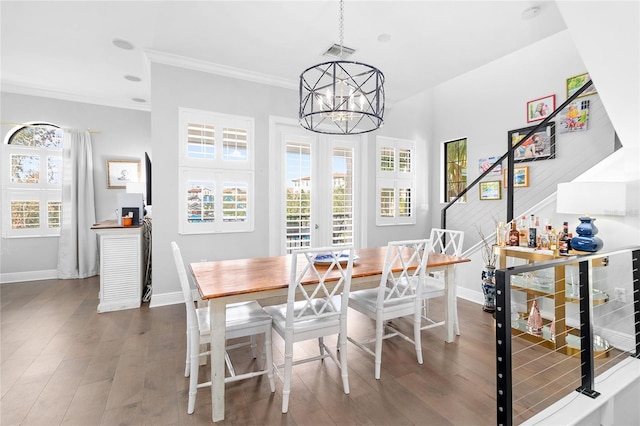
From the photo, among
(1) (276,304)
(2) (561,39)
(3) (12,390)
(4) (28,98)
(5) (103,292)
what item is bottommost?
(3) (12,390)

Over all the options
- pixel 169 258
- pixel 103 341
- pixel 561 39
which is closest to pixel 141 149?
pixel 169 258

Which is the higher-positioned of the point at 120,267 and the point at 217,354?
the point at 120,267

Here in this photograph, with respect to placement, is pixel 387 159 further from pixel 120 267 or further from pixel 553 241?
pixel 120 267

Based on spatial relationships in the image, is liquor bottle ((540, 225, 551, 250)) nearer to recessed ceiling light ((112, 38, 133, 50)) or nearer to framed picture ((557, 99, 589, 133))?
framed picture ((557, 99, 589, 133))

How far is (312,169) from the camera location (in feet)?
15.0

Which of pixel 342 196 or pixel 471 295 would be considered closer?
pixel 471 295

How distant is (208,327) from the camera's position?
6.29 feet

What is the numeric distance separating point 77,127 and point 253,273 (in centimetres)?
489

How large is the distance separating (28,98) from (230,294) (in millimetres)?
5516

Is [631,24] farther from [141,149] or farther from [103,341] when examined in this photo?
[141,149]

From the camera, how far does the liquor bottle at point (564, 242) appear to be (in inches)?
105

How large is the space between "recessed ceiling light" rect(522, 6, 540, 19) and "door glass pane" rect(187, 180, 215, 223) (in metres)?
3.79

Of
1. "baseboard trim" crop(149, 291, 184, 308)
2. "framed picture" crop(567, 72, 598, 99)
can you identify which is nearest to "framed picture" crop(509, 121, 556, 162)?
"framed picture" crop(567, 72, 598, 99)

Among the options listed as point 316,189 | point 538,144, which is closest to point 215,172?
point 316,189
